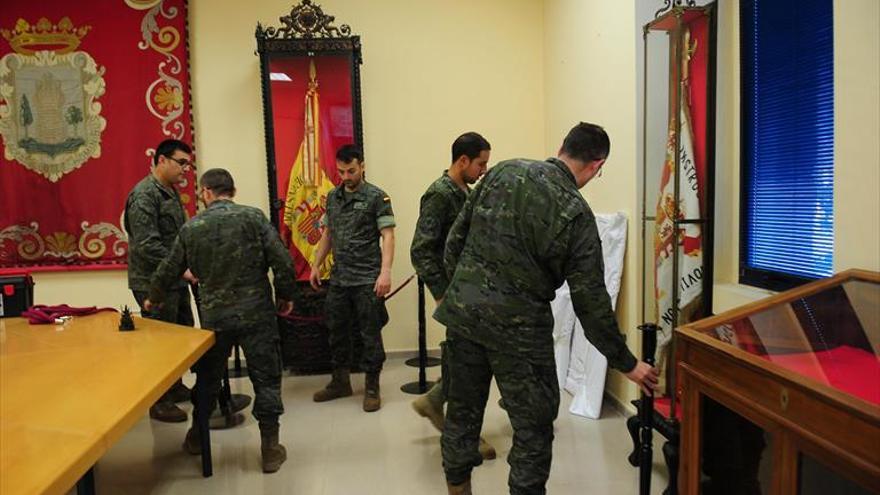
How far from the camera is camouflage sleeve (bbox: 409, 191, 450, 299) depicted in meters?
2.70

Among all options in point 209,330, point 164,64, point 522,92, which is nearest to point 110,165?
point 164,64

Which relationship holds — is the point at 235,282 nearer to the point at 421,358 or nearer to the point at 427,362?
the point at 421,358

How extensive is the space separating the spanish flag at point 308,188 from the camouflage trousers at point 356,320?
0.74 m

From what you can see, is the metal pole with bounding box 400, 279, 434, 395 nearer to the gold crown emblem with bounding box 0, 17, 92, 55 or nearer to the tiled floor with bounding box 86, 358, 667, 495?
the tiled floor with bounding box 86, 358, 667, 495

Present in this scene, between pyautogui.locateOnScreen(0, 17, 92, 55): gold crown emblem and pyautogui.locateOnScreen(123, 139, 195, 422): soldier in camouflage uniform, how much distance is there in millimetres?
1801

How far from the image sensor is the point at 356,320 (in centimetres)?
402

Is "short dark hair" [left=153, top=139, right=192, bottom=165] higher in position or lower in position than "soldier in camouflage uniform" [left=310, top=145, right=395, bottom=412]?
higher

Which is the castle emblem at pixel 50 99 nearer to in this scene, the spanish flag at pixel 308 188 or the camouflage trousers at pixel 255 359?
the spanish flag at pixel 308 188

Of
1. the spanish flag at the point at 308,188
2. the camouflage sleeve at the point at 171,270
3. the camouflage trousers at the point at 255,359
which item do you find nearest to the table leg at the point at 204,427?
the camouflage trousers at the point at 255,359

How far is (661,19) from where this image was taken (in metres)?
2.54

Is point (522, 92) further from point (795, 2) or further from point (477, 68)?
point (795, 2)

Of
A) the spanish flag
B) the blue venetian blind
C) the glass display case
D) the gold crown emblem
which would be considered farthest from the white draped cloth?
the gold crown emblem

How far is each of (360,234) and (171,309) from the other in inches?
46.8

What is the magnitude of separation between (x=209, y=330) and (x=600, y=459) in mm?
1940
